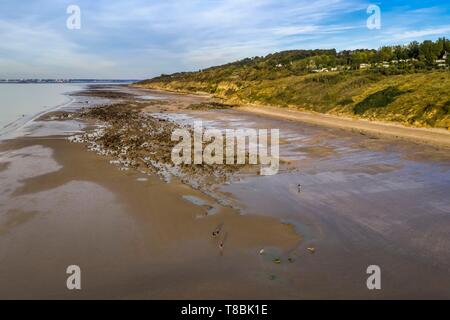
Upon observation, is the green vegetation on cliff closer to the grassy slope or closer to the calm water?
the grassy slope

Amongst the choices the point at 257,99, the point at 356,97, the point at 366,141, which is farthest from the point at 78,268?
the point at 257,99

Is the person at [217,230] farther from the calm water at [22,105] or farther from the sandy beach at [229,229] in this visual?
the calm water at [22,105]

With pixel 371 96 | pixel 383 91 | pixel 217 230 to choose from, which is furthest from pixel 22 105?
pixel 217 230

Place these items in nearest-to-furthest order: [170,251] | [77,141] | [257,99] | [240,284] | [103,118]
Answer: [240,284] < [170,251] < [77,141] < [103,118] < [257,99]
